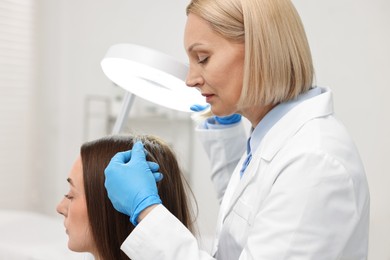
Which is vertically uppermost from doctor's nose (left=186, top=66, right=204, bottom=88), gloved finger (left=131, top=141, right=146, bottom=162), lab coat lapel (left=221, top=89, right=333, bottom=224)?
doctor's nose (left=186, top=66, right=204, bottom=88)

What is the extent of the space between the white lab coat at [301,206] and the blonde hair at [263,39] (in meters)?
0.08

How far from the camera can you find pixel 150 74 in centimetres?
114

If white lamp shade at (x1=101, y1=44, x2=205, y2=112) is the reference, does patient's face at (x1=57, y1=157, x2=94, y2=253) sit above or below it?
below

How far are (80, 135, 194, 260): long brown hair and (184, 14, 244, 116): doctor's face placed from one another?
Answer: 0.80 ft

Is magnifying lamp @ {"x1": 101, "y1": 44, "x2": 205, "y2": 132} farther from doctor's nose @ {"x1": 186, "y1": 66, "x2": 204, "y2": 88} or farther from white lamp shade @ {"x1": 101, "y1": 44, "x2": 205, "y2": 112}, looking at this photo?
doctor's nose @ {"x1": 186, "y1": 66, "x2": 204, "y2": 88}

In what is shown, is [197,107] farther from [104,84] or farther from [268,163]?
[104,84]

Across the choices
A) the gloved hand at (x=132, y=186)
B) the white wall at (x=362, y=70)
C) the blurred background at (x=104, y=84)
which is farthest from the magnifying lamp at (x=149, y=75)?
the white wall at (x=362, y=70)

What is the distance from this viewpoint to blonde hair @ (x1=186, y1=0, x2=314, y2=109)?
93 cm

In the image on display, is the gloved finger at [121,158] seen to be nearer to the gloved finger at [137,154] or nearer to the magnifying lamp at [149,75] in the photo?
the gloved finger at [137,154]

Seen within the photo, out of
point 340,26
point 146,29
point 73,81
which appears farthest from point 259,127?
point 73,81

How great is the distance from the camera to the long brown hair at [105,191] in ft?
3.61

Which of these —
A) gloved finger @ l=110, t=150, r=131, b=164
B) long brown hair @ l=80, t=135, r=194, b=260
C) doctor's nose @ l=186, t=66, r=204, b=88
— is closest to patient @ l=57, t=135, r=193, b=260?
long brown hair @ l=80, t=135, r=194, b=260

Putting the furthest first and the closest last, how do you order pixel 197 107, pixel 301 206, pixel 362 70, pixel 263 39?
pixel 362 70 < pixel 197 107 < pixel 263 39 < pixel 301 206

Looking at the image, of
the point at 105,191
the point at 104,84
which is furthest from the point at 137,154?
the point at 104,84
